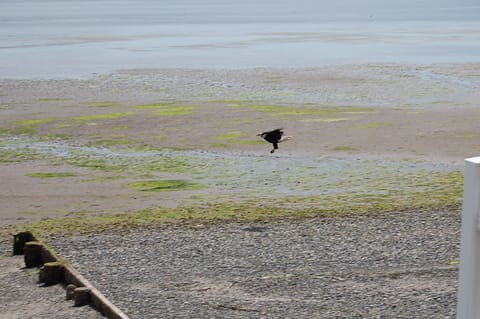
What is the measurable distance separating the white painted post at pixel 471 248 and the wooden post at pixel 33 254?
8485mm

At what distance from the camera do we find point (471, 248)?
298 centimetres

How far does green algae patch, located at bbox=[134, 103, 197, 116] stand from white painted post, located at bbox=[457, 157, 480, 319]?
A: 21027mm

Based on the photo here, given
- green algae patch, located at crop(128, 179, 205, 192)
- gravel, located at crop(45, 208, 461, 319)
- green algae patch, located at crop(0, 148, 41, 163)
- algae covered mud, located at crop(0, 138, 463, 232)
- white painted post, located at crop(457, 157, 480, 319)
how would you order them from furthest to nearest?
green algae patch, located at crop(0, 148, 41, 163), green algae patch, located at crop(128, 179, 205, 192), algae covered mud, located at crop(0, 138, 463, 232), gravel, located at crop(45, 208, 461, 319), white painted post, located at crop(457, 157, 480, 319)

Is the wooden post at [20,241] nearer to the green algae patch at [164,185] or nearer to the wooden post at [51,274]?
the wooden post at [51,274]

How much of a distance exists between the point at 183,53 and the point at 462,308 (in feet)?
128

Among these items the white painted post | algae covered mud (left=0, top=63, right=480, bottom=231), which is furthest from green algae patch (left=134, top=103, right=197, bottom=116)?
the white painted post

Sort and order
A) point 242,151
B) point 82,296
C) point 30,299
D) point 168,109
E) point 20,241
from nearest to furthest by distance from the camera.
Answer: point 82,296 < point 30,299 < point 20,241 < point 242,151 < point 168,109

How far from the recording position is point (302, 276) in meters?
10.2

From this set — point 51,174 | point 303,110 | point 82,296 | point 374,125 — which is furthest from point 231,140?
point 82,296

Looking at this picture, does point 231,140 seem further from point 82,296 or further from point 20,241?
point 82,296

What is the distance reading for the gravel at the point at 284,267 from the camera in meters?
9.02

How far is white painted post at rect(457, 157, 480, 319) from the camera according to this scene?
2.96 meters

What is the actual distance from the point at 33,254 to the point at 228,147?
9004 millimetres

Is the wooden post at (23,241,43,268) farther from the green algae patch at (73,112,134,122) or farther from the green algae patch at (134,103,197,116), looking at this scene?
the green algae patch at (134,103,197,116)
